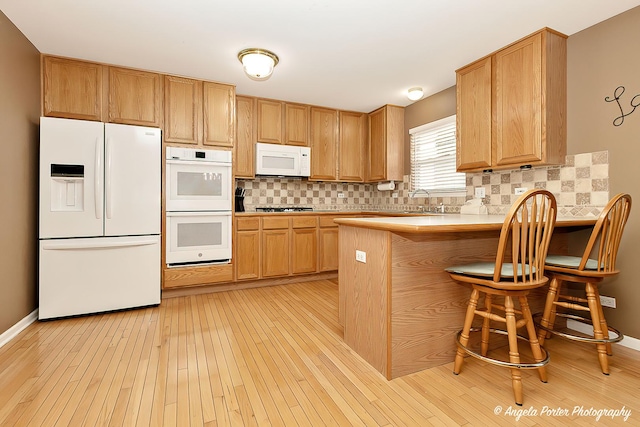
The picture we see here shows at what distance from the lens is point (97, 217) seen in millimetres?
2721

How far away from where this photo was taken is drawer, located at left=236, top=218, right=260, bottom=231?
12.0 feet

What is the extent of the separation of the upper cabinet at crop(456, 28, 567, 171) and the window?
2.05 ft

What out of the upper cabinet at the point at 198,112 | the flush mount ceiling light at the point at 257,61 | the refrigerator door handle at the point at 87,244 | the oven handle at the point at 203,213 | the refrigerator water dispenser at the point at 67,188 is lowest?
the refrigerator door handle at the point at 87,244

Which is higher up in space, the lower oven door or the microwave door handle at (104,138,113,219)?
the microwave door handle at (104,138,113,219)

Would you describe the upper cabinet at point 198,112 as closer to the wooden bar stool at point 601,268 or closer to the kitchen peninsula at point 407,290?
the kitchen peninsula at point 407,290

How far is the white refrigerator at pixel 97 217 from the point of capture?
2.60m

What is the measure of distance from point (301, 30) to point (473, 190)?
238 cm

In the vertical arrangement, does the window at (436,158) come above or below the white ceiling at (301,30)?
below

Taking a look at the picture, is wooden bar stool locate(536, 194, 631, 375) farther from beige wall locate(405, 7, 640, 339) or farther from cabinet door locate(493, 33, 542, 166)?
cabinet door locate(493, 33, 542, 166)

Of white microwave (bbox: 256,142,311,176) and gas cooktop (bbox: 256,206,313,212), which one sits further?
gas cooktop (bbox: 256,206,313,212)

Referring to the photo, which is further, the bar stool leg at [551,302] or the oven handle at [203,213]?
the oven handle at [203,213]

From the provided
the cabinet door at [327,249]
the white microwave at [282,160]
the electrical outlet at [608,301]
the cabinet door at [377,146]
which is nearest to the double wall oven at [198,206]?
the white microwave at [282,160]

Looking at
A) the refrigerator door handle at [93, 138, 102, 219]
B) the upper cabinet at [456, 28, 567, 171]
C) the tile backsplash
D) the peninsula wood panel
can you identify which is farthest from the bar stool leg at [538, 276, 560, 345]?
the refrigerator door handle at [93, 138, 102, 219]

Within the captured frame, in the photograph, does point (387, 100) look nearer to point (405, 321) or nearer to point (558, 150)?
point (558, 150)
